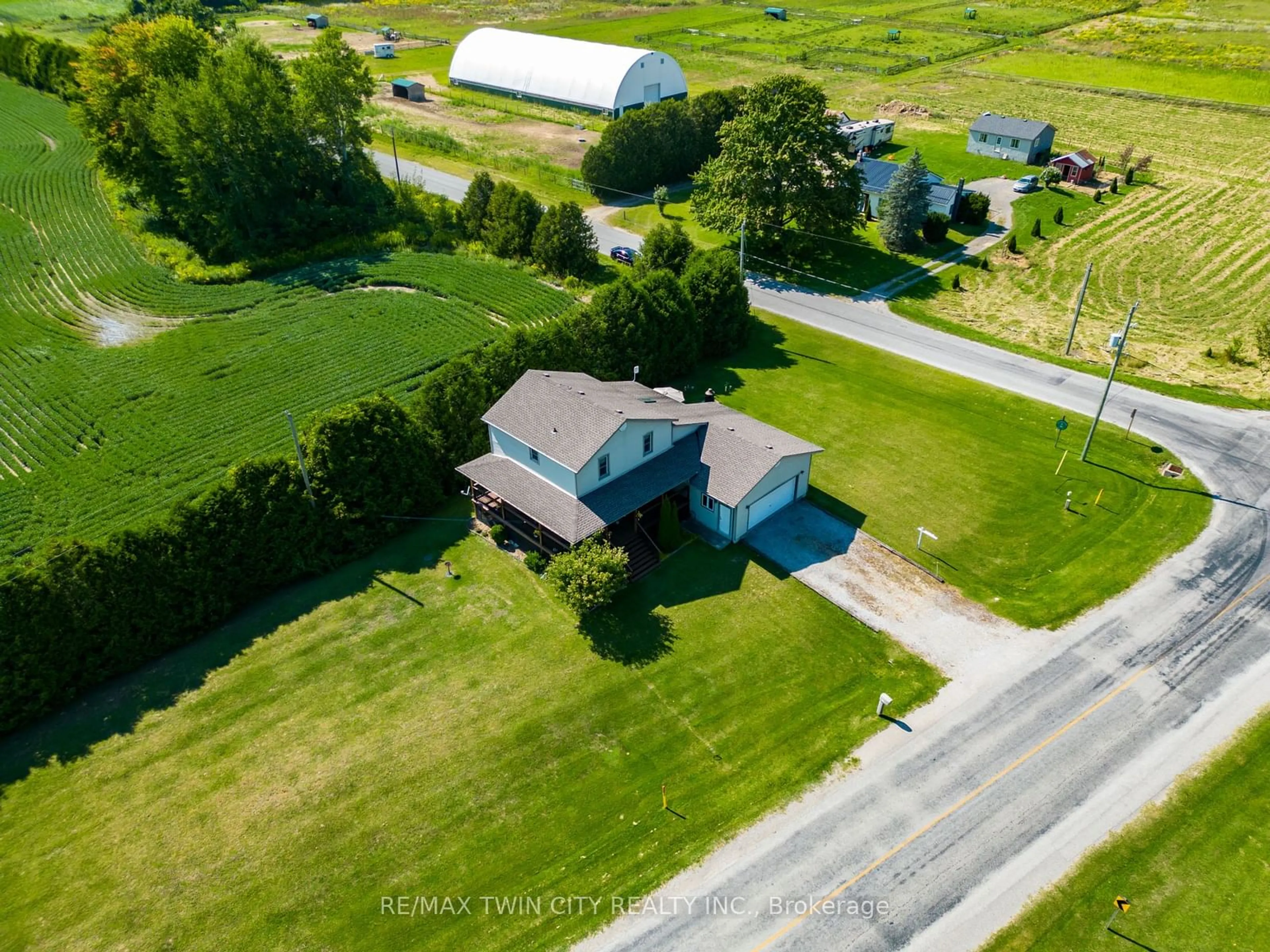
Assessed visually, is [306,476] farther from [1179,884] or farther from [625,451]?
[1179,884]

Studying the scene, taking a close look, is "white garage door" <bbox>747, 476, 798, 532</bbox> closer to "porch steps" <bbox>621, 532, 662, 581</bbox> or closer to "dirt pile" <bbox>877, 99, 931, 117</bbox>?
"porch steps" <bbox>621, 532, 662, 581</bbox>

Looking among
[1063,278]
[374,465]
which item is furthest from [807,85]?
[374,465]

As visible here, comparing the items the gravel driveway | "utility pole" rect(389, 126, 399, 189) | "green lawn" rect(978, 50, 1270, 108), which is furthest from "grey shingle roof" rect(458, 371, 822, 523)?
"green lawn" rect(978, 50, 1270, 108)

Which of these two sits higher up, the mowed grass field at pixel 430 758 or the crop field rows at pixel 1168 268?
the crop field rows at pixel 1168 268

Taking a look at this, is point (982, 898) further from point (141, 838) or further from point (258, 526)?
point (258, 526)

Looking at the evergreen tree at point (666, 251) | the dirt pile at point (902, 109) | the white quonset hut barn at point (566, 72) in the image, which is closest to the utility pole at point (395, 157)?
the white quonset hut barn at point (566, 72)

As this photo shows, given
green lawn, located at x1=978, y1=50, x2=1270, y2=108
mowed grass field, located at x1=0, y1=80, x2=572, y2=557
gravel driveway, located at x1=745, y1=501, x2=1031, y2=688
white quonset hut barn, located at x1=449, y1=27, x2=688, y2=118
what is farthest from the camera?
green lawn, located at x1=978, y1=50, x2=1270, y2=108

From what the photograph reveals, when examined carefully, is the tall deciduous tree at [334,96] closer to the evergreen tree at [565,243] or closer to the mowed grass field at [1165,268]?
the evergreen tree at [565,243]
